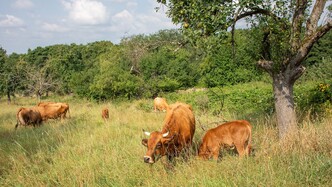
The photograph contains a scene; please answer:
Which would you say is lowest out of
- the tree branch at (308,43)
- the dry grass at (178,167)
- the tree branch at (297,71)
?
the dry grass at (178,167)

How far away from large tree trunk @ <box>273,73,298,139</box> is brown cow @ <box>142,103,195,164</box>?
207cm

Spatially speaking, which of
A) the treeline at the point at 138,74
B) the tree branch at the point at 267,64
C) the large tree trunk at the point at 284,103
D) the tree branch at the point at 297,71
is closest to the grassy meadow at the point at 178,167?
the large tree trunk at the point at 284,103

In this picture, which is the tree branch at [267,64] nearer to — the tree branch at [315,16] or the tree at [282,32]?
the tree at [282,32]

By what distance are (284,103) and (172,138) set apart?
2979 mm

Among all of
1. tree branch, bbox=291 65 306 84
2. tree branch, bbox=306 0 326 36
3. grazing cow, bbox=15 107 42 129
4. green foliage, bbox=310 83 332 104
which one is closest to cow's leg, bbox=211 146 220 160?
tree branch, bbox=291 65 306 84

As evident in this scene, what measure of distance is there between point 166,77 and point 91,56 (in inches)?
699

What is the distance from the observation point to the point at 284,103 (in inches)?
275

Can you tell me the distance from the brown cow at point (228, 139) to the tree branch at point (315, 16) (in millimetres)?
2861

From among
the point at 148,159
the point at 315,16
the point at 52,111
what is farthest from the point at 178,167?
the point at 52,111

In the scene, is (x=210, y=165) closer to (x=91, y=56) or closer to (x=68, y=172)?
(x=68, y=172)

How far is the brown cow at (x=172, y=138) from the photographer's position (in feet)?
17.9

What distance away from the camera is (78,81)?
2891 centimetres

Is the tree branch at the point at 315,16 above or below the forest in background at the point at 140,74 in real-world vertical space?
above

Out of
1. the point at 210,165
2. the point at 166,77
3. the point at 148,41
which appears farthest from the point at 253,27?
the point at 166,77
